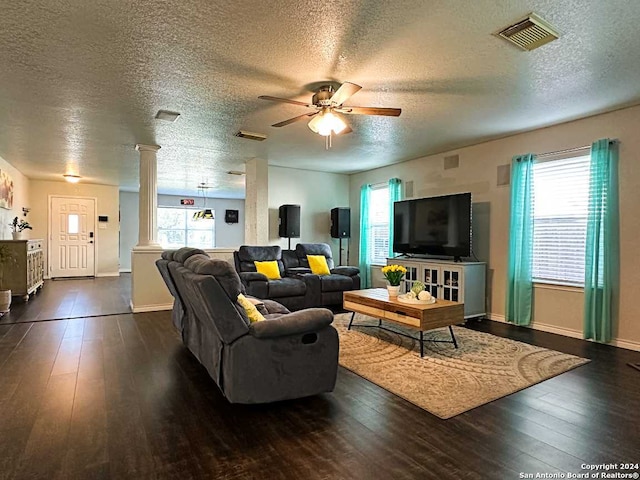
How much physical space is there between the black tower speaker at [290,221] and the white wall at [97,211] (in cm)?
558

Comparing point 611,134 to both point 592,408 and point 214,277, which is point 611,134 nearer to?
point 592,408

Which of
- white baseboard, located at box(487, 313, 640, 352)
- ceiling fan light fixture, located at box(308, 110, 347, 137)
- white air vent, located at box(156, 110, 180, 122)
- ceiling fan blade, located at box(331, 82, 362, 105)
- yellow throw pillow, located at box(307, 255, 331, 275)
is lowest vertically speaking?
white baseboard, located at box(487, 313, 640, 352)

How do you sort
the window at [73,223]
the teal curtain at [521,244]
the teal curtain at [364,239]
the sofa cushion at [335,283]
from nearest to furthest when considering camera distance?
1. the teal curtain at [521,244]
2. the sofa cushion at [335,283]
3. the teal curtain at [364,239]
4. the window at [73,223]

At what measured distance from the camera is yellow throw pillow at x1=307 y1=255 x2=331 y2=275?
6.39m

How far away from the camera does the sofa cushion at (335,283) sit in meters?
6.01

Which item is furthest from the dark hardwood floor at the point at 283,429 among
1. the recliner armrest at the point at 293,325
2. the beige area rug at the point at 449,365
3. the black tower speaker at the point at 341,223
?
the black tower speaker at the point at 341,223

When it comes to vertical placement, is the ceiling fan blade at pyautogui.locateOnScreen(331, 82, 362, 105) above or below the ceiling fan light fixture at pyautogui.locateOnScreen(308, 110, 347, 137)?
above

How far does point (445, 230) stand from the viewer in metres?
5.59

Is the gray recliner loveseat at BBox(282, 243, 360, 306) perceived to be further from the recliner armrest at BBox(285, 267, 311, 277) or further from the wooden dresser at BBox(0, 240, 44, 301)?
the wooden dresser at BBox(0, 240, 44, 301)

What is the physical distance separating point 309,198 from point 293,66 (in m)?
4.75

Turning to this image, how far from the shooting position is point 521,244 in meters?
4.93

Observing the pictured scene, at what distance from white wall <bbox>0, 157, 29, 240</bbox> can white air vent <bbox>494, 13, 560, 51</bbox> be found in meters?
7.73

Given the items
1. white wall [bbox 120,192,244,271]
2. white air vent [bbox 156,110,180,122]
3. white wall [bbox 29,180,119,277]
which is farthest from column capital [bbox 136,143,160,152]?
white wall [bbox 29,180,119,277]

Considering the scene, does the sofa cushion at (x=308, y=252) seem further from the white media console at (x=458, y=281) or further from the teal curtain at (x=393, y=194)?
the white media console at (x=458, y=281)
